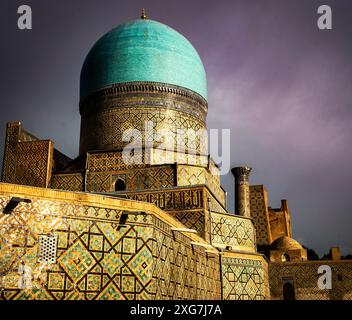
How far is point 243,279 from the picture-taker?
11719 millimetres

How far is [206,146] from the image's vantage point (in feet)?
46.7

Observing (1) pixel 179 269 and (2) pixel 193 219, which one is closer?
(1) pixel 179 269

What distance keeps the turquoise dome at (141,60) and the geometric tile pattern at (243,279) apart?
5.58 meters

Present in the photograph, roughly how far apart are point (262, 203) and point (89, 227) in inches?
631

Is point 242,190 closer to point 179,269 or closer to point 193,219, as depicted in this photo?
point 193,219

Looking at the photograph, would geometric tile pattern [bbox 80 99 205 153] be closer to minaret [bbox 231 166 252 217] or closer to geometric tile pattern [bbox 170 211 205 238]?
minaret [bbox 231 166 252 217]

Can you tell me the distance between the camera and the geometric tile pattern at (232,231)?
11.4 m

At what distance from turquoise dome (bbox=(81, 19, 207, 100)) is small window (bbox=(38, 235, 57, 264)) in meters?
8.22

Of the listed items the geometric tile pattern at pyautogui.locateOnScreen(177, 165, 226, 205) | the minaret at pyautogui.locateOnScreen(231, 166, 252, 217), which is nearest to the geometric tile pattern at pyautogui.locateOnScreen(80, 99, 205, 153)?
the geometric tile pattern at pyautogui.locateOnScreen(177, 165, 226, 205)

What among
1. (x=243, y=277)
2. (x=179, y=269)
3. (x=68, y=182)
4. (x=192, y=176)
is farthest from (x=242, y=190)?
(x=179, y=269)

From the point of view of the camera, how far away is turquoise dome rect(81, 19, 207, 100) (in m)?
13.7

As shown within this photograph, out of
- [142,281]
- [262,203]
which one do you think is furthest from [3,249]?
[262,203]

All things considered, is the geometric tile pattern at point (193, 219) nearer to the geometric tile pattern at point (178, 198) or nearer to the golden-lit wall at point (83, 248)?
the geometric tile pattern at point (178, 198)

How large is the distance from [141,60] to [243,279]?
22.9 feet
